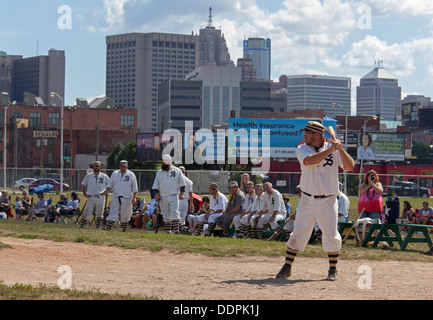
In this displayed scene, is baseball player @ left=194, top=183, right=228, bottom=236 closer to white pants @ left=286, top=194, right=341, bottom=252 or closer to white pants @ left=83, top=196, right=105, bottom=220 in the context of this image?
white pants @ left=83, top=196, right=105, bottom=220

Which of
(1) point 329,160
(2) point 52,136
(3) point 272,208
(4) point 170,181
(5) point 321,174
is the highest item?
(2) point 52,136

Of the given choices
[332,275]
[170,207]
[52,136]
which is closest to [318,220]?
[332,275]

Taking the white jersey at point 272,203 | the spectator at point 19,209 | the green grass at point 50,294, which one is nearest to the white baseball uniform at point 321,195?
the green grass at point 50,294

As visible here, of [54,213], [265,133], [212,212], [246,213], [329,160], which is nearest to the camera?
[329,160]

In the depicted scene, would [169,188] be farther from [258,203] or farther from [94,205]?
[94,205]

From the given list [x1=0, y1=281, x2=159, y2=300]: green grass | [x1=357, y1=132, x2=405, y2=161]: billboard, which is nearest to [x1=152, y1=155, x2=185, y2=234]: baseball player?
[x1=0, y1=281, x2=159, y2=300]: green grass

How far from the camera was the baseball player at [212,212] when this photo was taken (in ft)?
61.9

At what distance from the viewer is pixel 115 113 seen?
379ft

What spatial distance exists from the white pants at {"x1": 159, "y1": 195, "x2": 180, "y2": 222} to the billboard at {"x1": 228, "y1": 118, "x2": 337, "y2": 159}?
33209 millimetres

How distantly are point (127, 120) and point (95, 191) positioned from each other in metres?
97.9

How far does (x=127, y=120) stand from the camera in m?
116

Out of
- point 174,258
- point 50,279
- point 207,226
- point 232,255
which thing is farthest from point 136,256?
point 207,226

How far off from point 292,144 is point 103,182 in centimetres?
3401
